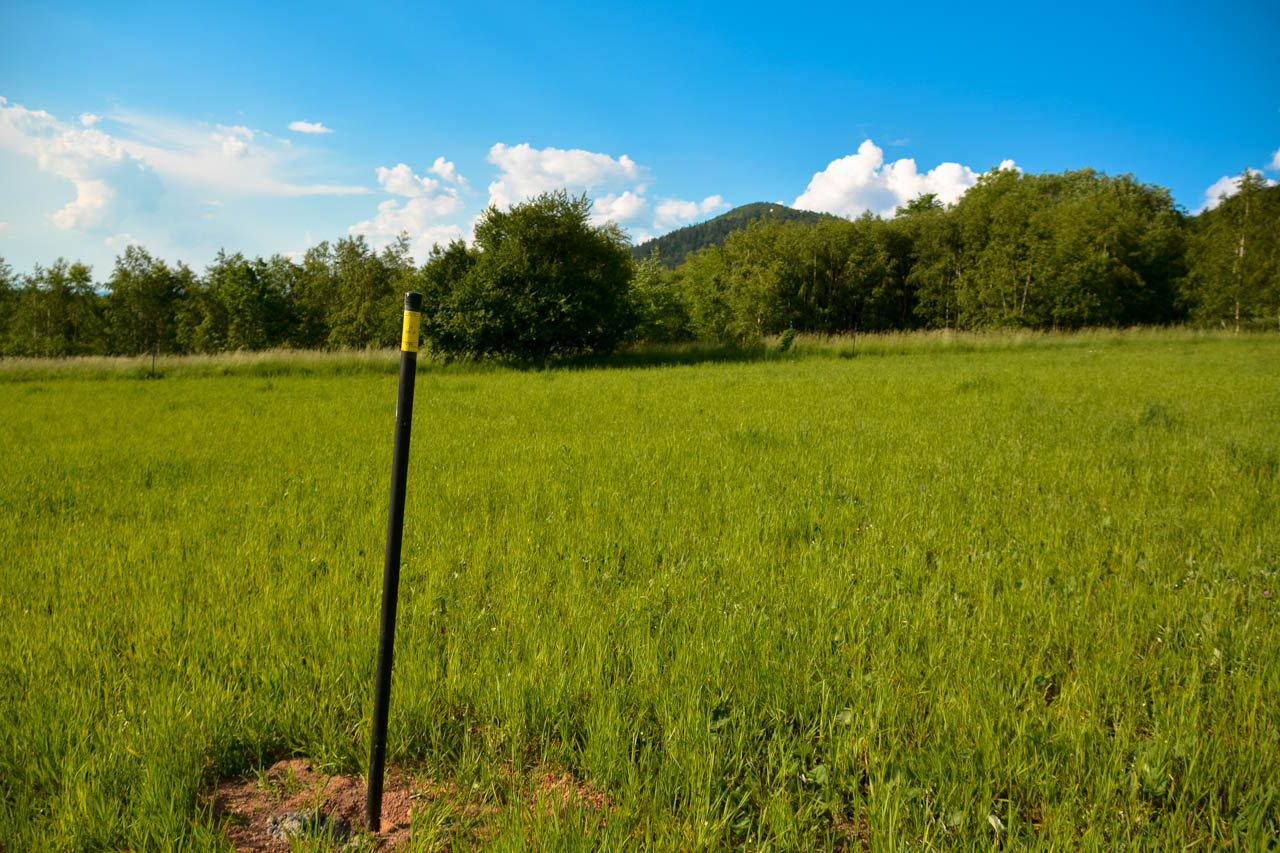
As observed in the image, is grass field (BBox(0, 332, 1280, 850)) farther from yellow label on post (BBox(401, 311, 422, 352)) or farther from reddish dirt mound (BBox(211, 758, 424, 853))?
yellow label on post (BBox(401, 311, 422, 352))

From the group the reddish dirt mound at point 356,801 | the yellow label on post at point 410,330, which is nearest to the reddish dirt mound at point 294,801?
the reddish dirt mound at point 356,801

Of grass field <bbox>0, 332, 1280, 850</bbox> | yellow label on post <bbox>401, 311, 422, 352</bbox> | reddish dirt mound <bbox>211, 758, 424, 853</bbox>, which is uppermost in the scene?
yellow label on post <bbox>401, 311, 422, 352</bbox>

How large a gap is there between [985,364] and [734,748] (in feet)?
75.5

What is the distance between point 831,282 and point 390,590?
5925 centimetres

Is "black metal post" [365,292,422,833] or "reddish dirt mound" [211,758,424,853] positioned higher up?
"black metal post" [365,292,422,833]

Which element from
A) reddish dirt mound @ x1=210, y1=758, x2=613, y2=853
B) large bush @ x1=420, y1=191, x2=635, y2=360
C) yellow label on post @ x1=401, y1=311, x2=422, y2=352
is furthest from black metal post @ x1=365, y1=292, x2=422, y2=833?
large bush @ x1=420, y1=191, x2=635, y2=360

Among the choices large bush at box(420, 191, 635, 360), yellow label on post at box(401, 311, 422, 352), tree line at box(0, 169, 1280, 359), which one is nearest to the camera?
yellow label on post at box(401, 311, 422, 352)

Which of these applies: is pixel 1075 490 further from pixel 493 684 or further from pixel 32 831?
pixel 32 831

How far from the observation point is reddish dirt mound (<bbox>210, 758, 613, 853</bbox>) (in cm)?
198

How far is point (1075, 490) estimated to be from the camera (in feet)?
18.9

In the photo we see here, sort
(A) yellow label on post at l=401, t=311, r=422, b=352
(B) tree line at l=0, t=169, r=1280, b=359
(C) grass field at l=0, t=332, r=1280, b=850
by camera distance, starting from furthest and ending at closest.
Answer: (B) tree line at l=0, t=169, r=1280, b=359
(C) grass field at l=0, t=332, r=1280, b=850
(A) yellow label on post at l=401, t=311, r=422, b=352

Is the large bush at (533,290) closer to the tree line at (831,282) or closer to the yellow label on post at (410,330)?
the tree line at (831,282)

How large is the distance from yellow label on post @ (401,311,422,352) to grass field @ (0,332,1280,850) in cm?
156

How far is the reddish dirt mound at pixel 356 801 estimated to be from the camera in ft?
6.51
